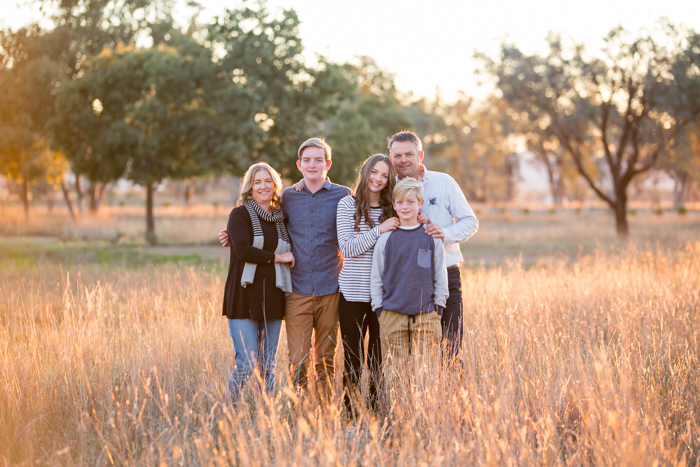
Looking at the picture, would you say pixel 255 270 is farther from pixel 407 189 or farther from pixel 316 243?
pixel 407 189

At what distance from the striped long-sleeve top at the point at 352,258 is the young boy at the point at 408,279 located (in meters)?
0.11

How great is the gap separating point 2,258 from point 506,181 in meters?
63.8

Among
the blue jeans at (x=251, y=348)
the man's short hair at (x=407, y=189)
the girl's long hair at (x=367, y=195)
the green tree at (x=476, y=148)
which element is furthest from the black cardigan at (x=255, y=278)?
the green tree at (x=476, y=148)

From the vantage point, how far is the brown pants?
4184mm

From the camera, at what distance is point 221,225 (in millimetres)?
24359

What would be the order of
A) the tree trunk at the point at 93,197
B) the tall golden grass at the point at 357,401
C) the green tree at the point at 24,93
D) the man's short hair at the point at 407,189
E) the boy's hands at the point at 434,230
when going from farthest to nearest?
the tree trunk at the point at 93,197 → the green tree at the point at 24,93 → the boy's hands at the point at 434,230 → the man's short hair at the point at 407,189 → the tall golden grass at the point at 357,401

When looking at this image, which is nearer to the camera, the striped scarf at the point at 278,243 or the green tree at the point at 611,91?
the striped scarf at the point at 278,243

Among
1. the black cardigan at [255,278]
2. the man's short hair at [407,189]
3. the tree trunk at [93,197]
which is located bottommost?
the black cardigan at [255,278]

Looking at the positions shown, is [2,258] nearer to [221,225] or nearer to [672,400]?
[221,225]

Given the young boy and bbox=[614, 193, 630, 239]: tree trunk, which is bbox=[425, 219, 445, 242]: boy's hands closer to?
the young boy

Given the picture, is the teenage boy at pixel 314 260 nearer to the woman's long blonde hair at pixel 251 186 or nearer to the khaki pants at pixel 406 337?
the woman's long blonde hair at pixel 251 186

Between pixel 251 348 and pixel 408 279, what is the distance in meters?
1.31

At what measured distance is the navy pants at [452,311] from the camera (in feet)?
13.8

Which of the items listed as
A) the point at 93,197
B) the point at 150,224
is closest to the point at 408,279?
the point at 150,224
